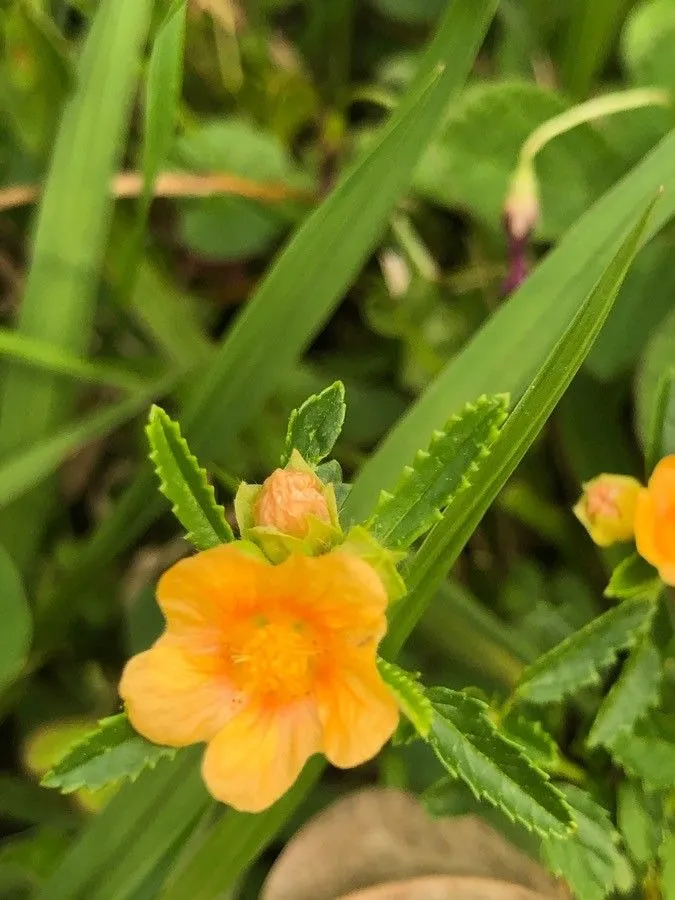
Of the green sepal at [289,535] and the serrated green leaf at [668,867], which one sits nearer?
the green sepal at [289,535]

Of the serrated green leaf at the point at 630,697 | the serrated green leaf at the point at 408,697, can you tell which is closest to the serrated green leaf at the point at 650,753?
the serrated green leaf at the point at 630,697

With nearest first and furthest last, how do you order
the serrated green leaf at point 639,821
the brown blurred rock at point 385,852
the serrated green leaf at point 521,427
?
the serrated green leaf at point 521,427 → the serrated green leaf at point 639,821 → the brown blurred rock at point 385,852

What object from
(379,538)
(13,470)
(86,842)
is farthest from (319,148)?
(86,842)

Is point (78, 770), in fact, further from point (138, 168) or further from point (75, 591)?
point (138, 168)

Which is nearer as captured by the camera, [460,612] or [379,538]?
[379,538]

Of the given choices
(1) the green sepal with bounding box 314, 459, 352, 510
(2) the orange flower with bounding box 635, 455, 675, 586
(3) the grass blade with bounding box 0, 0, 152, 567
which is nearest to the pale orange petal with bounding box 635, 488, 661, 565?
(2) the orange flower with bounding box 635, 455, 675, 586

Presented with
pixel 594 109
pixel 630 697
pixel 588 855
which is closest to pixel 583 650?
pixel 630 697

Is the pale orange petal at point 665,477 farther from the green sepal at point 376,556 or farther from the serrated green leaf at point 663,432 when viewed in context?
the green sepal at point 376,556
